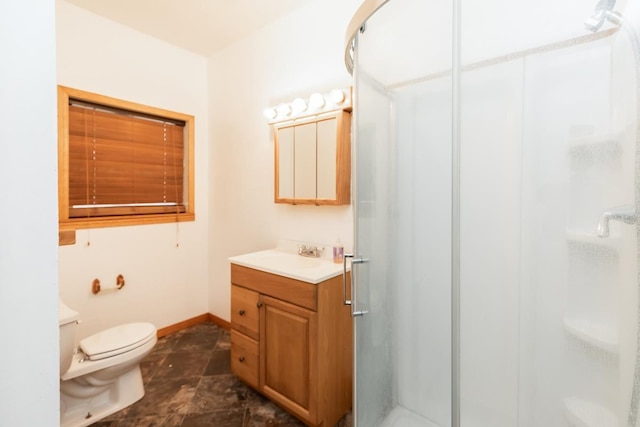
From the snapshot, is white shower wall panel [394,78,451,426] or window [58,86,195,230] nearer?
white shower wall panel [394,78,451,426]

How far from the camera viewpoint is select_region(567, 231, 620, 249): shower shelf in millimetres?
610

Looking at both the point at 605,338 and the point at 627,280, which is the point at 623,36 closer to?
the point at 627,280

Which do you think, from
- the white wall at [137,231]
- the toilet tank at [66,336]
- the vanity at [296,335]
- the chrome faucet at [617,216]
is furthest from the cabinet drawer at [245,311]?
the chrome faucet at [617,216]

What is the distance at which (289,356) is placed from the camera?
5.40ft

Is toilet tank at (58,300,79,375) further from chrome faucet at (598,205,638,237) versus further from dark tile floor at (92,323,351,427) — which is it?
→ chrome faucet at (598,205,638,237)

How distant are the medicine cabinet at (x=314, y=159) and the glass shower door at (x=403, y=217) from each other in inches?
23.2

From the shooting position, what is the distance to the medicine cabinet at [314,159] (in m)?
1.86

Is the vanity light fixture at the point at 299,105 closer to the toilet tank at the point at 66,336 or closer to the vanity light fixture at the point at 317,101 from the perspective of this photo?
the vanity light fixture at the point at 317,101

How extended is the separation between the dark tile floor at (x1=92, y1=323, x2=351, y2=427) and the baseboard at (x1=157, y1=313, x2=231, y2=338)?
155mm

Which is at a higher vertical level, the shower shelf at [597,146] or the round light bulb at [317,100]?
the round light bulb at [317,100]

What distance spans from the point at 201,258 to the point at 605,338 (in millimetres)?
2888

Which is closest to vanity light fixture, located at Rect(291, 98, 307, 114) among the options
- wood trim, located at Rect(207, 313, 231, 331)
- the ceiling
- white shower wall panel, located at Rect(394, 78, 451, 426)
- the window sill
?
the ceiling

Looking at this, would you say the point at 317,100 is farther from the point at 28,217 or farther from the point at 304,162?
the point at 28,217

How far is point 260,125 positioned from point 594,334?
7.58 feet
